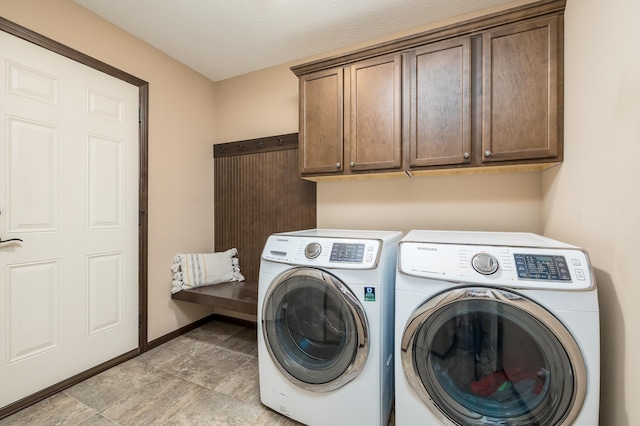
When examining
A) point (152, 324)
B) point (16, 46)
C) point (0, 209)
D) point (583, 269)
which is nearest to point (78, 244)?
point (0, 209)

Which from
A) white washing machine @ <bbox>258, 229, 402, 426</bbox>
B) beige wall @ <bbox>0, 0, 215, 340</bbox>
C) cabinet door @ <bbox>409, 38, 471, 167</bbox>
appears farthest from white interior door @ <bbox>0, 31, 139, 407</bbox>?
cabinet door @ <bbox>409, 38, 471, 167</bbox>

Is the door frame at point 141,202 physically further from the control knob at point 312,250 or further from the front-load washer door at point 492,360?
the front-load washer door at point 492,360

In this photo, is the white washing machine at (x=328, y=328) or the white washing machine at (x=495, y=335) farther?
the white washing machine at (x=328, y=328)

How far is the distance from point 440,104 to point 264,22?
1.41 m

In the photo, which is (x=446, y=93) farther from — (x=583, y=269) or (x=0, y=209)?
(x=0, y=209)

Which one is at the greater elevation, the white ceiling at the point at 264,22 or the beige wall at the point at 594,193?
the white ceiling at the point at 264,22

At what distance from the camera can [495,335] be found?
108cm

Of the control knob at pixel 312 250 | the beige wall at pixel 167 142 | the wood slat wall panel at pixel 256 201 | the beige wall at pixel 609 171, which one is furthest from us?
the wood slat wall panel at pixel 256 201

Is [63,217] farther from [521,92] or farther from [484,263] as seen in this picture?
[521,92]

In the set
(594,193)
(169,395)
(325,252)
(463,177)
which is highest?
(463,177)

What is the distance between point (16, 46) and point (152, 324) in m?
2.08

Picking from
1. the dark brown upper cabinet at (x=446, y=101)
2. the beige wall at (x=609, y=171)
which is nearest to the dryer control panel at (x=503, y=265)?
the beige wall at (x=609, y=171)

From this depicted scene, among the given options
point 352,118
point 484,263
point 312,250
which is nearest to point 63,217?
point 312,250

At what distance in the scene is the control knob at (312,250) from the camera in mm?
1424
